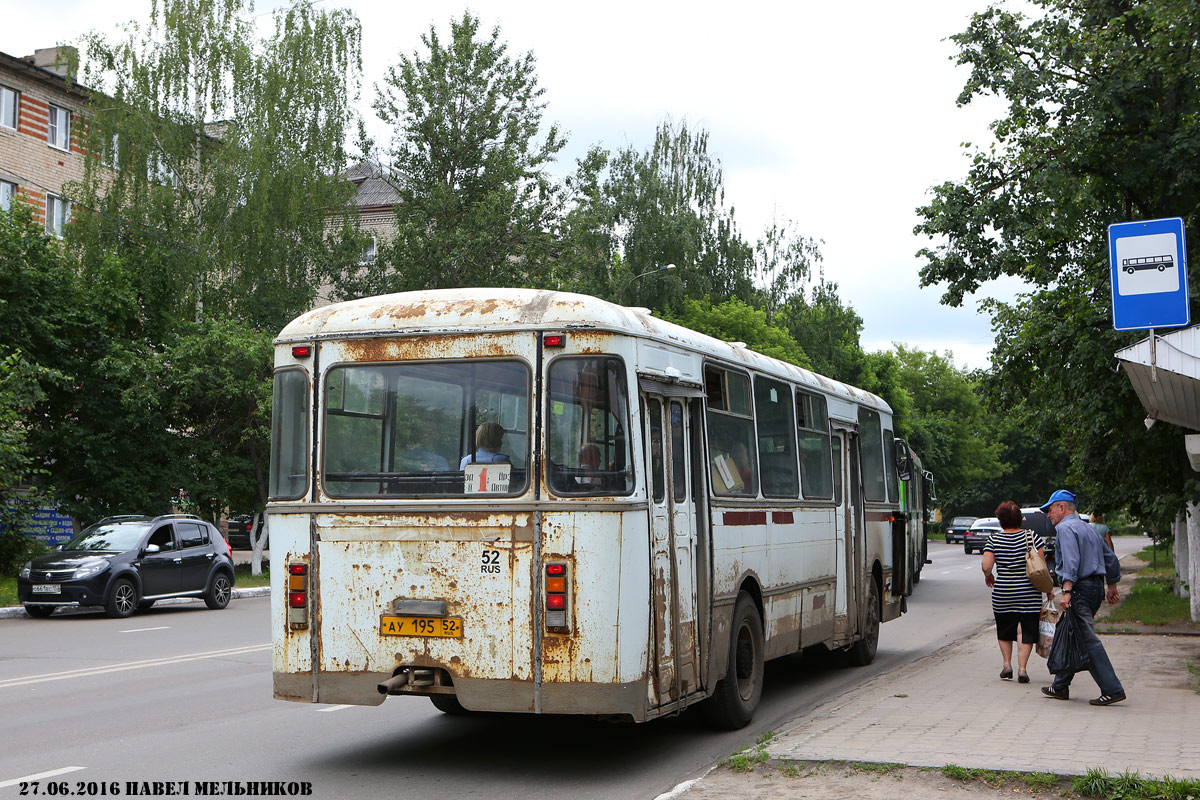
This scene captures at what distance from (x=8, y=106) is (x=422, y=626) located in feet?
125

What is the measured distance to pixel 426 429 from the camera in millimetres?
7922

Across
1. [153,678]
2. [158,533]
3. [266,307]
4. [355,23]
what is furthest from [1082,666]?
[355,23]

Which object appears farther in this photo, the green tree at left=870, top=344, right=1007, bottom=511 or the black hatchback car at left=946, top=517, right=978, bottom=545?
the green tree at left=870, top=344, right=1007, bottom=511

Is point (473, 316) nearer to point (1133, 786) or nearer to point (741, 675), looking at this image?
point (741, 675)

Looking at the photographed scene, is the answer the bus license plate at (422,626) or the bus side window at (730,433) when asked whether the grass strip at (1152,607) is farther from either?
the bus license plate at (422,626)

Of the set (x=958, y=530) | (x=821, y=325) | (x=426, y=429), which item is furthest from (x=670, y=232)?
(x=426, y=429)

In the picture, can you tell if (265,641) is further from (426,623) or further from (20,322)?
(20,322)

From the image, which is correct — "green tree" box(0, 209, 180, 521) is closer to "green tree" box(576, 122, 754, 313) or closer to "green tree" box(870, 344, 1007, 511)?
"green tree" box(576, 122, 754, 313)

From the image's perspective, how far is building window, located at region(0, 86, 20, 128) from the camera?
129 feet

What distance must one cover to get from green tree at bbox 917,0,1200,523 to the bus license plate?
14053mm

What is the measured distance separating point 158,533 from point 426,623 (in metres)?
16.7

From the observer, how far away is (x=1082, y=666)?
1048 cm

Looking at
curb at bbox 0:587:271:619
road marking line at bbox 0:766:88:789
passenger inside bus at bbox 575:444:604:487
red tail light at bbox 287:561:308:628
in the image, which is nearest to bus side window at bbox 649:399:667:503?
passenger inside bus at bbox 575:444:604:487

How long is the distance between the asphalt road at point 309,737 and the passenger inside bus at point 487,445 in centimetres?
199
